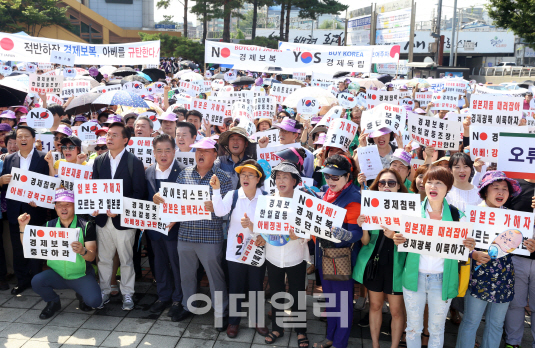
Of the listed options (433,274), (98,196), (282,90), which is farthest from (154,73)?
(433,274)

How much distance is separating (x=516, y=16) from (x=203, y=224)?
2210cm

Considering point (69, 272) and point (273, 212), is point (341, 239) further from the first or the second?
point (69, 272)

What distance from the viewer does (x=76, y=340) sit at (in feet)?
15.2

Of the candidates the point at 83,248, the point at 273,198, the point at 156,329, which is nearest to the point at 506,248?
the point at 273,198

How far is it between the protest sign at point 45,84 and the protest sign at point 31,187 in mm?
5616

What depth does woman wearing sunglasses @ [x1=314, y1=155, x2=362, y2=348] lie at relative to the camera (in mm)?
4207

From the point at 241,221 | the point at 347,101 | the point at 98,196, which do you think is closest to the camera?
the point at 241,221

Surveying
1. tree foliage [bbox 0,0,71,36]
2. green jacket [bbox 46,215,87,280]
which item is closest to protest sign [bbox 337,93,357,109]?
green jacket [bbox 46,215,87,280]

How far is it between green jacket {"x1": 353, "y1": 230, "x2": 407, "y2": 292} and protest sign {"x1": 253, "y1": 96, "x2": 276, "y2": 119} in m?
4.79

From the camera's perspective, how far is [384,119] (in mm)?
6414

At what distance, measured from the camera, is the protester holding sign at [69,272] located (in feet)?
16.5

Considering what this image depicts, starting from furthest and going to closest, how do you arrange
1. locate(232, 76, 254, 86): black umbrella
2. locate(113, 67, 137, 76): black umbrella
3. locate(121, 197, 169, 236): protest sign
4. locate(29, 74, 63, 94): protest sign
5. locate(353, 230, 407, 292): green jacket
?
locate(113, 67, 137, 76): black umbrella < locate(232, 76, 254, 86): black umbrella < locate(29, 74, 63, 94): protest sign < locate(121, 197, 169, 236): protest sign < locate(353, 230, 407, 292): green jacket

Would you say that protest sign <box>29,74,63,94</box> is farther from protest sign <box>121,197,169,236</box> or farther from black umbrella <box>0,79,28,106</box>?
protest sign <box>121,197,169,236</box>

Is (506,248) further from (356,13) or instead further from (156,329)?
(356,13)
